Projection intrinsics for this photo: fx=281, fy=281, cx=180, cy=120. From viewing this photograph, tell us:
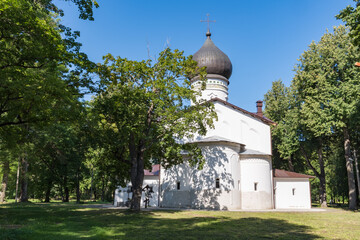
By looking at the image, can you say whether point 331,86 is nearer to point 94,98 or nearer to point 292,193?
point 292,193

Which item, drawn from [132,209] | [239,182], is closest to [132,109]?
[132,209]

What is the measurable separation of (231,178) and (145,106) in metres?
10.6

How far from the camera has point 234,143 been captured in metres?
25.4

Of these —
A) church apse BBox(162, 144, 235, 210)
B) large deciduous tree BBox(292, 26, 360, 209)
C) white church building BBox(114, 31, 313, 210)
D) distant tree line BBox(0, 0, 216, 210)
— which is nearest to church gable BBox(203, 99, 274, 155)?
white church building BBox(114, 31, 313, 210)

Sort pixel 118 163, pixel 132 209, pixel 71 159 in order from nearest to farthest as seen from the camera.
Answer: pixel 132 209 → pixel 118 163 → pixel 71 159

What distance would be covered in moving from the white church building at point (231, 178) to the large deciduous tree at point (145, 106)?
5.07m

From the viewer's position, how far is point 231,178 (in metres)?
24.4

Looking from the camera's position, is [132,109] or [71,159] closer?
[132,109]

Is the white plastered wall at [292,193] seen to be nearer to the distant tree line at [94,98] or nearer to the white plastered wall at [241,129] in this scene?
the white plastered wall at [241,129]

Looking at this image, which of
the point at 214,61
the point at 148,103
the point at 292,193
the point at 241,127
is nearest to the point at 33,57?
the point at 148,103

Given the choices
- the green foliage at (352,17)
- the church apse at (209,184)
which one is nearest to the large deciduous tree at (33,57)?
the green foliage at (352,17)

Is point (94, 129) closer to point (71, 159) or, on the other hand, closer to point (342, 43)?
point (71, 159)

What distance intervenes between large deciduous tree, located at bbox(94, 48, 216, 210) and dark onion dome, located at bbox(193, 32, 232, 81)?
14.2 m

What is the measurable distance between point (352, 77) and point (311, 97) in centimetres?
361
